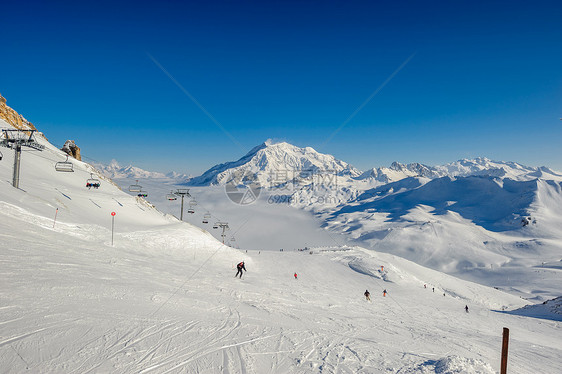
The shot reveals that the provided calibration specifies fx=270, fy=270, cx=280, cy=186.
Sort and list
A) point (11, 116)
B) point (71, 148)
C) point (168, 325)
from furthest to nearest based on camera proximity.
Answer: point (71, 148)
point (11, 116)
point (168, 325)

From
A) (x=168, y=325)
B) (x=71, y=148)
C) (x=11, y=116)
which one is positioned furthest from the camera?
(x=71, y=148)

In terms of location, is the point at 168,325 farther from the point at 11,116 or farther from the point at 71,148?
the point at 11,116

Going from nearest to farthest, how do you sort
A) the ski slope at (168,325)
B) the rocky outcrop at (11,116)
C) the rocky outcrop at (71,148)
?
the ski slope at (168,325)
the rocky outcrop at (11,116)
the rocky outcrop at (71,148)

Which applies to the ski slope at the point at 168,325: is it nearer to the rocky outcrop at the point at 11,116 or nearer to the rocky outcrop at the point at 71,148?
the rocky outcrop at the point at 11,116

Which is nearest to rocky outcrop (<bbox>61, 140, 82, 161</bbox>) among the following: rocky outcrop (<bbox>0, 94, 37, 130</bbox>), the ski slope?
rocky outcrop (<bbox>0, 94, 37, 130</bbox>)

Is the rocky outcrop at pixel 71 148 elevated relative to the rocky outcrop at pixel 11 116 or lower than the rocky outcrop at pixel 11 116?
lower

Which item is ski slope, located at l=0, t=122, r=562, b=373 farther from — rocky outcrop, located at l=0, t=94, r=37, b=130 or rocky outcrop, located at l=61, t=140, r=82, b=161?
rocky outcrop, located at l=61, t=140, r=82, b=161

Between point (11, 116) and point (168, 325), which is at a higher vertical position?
point (11, 116)

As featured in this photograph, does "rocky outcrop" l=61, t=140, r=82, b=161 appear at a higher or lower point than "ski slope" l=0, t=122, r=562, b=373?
higher

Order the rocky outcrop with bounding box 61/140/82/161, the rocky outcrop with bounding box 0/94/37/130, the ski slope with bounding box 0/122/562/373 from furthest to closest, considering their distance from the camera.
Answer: the rocky outcrop with bounding box 61/140/82/161
the rocky outcrop with bounding box 0/94/37/130
the ski slope with bounding box 0/122/562/373

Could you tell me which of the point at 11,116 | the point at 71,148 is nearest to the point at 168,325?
the point at 71,148

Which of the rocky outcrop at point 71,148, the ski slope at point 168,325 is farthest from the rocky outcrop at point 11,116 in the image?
the ski slope at point 168,325

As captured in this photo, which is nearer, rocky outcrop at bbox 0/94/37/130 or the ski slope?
the ski slope

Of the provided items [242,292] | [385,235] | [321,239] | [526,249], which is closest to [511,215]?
[526,249]
